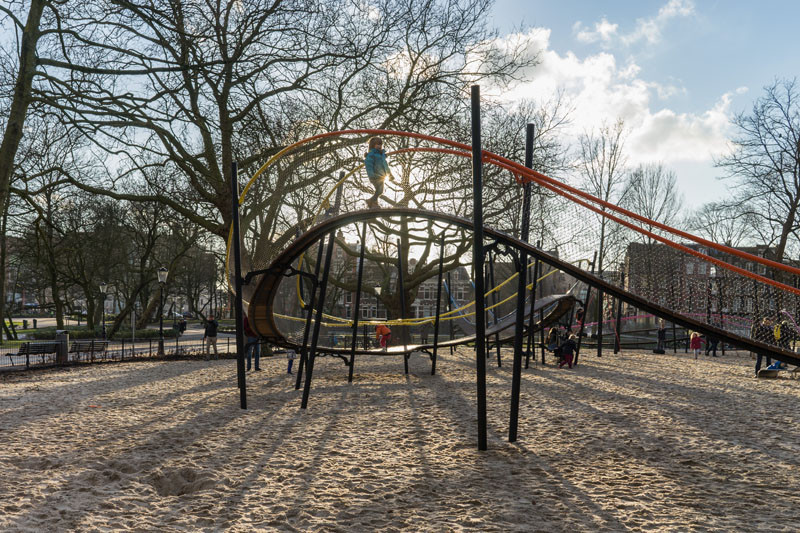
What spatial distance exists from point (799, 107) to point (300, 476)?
25856 mm

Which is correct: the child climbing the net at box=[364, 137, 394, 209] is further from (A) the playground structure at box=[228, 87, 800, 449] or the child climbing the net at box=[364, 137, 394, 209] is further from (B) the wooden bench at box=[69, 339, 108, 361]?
(B) the wooden bench at box=[69, 339, 108, 361]

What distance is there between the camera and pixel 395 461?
17.5 ft

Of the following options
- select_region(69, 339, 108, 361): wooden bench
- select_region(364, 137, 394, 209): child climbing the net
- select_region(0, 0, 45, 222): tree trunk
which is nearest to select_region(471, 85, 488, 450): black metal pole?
select_region(364, 137, 394, 209): child climbing the net

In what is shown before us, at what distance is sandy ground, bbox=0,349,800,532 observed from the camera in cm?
387

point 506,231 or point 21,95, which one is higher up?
point 21,95

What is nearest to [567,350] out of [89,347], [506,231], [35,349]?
[506,231]

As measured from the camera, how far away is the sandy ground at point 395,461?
3.87 metres

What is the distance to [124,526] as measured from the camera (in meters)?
3.66

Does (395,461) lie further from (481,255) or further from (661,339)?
(661,339)

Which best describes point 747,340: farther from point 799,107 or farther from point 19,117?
point 799,107

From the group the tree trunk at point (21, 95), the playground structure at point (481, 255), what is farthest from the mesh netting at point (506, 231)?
the tree trunk at point (21, 95)

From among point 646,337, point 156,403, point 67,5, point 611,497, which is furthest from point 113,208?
point 611,497

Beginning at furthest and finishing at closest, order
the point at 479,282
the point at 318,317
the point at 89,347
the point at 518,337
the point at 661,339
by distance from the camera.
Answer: the point at 661,339
the point at 89,347
the point at 318,317
the point at 518,337
the point at 479,282

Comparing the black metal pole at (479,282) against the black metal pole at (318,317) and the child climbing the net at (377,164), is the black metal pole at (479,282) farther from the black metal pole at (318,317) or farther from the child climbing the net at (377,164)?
the black metal pole at (318,317)
